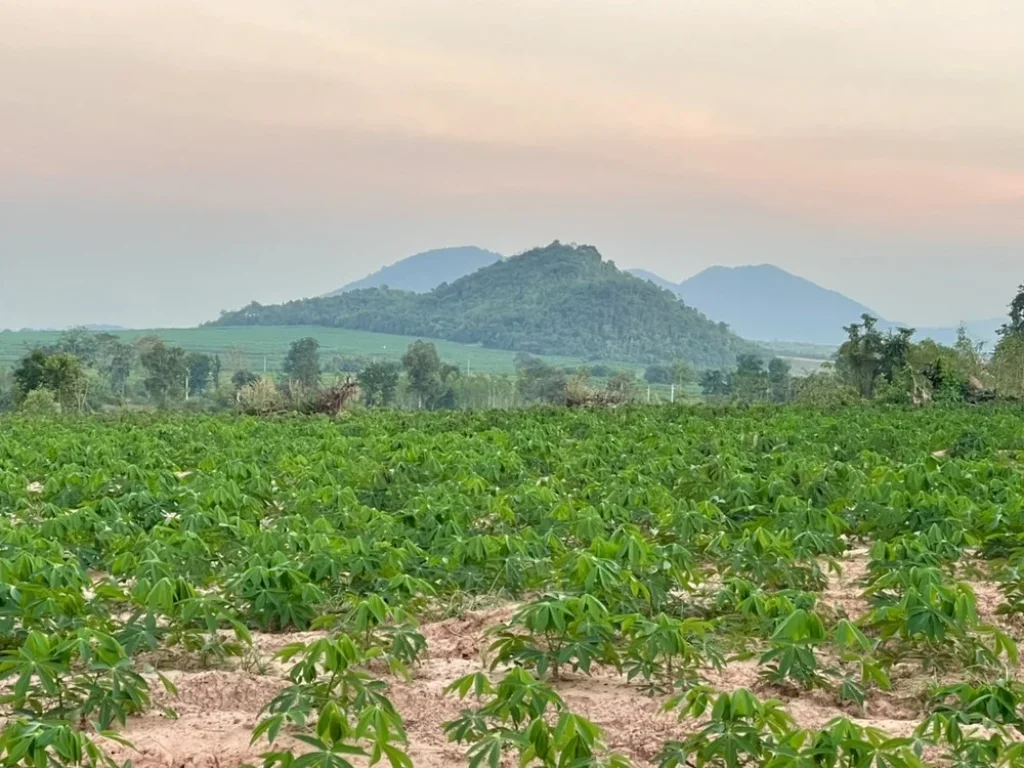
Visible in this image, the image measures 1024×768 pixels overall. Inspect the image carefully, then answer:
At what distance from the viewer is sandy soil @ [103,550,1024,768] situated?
3.89m

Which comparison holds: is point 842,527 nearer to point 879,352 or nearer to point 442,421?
point 442,421

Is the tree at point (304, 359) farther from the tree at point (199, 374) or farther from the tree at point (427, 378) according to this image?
the tree at point (427, 378)

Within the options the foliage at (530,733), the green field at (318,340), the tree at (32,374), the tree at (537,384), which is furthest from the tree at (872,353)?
the green field at (318,340)

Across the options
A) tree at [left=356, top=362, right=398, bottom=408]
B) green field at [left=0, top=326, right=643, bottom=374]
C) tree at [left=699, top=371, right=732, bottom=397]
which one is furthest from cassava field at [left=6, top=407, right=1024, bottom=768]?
green field at [left=0, top=326, right=643, bottom=374]

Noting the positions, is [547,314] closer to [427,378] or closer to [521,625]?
[427,378]

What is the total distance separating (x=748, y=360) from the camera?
83.4 meters

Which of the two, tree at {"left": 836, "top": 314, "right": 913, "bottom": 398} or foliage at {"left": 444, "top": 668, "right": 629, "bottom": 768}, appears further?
tree at {"left": 836, "top": 314, "right": 913, "bottom": 398}

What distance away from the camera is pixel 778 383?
7831 centimetres

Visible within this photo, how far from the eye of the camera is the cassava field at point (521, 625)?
3561mm

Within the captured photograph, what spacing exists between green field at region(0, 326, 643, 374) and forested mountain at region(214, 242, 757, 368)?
5438mm

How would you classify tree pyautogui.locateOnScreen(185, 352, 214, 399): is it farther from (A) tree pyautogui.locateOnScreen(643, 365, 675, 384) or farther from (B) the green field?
(A) tree pyautogui.locateOnScreen(643, 365, 675, 384)

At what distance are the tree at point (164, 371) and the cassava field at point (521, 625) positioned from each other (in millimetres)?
67952

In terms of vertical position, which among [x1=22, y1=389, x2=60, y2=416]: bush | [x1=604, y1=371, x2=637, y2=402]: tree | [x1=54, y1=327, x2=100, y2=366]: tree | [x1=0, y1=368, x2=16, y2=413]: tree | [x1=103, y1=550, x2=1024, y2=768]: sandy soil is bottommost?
[x1=0, y1=368, x2=16, y2=413]: tree

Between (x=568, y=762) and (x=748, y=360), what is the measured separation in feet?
272
